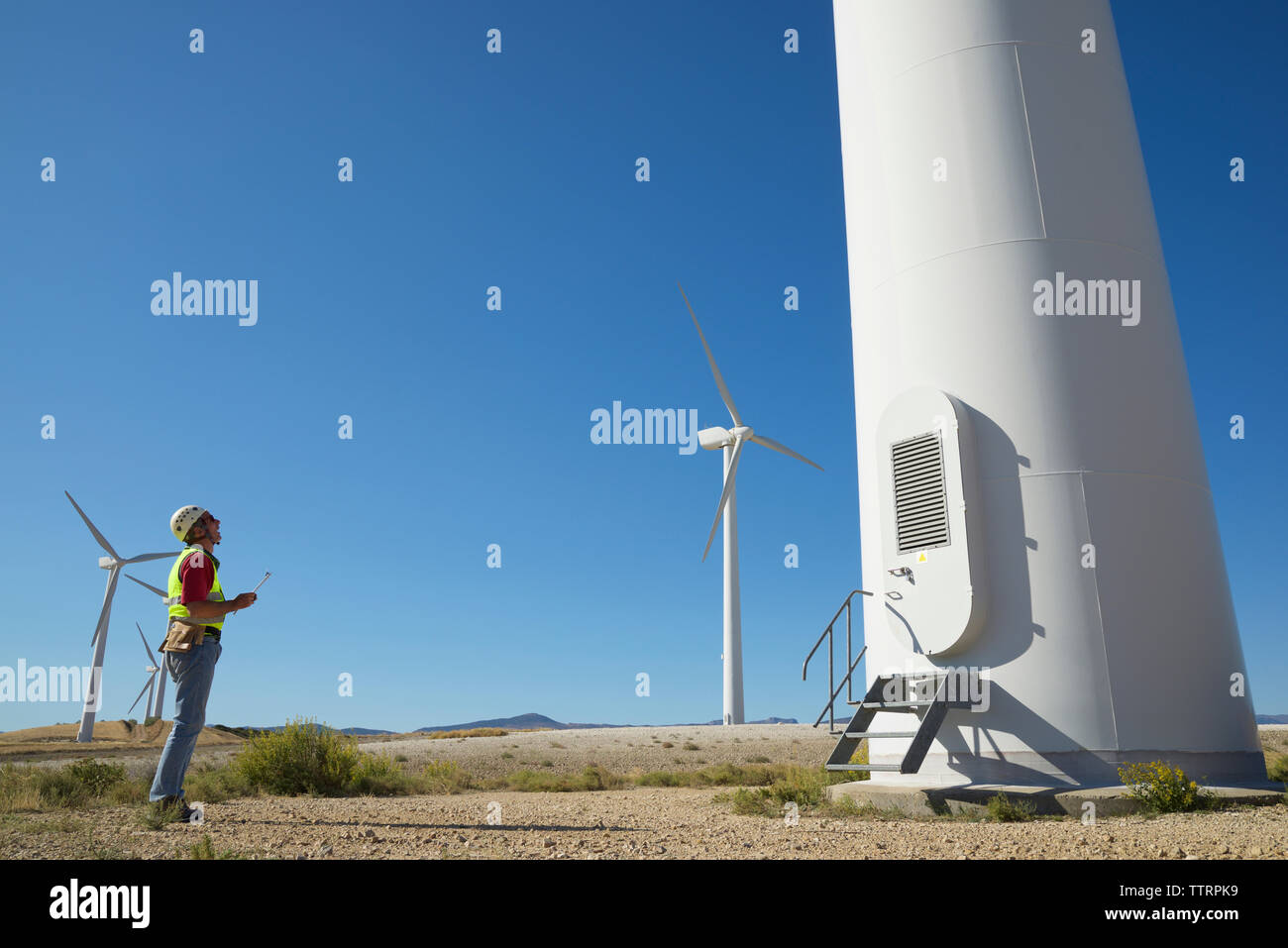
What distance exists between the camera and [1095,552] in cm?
969

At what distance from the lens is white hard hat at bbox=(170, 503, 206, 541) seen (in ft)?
27.1

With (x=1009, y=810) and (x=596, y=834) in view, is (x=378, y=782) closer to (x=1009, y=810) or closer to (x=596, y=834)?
(x=596, y=834)

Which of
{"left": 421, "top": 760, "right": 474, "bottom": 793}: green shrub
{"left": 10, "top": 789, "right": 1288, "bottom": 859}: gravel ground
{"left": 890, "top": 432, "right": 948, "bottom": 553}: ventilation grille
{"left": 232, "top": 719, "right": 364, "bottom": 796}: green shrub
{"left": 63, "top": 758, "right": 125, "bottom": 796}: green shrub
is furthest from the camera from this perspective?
{"left": 421, "top": 760, "right": 474, "bottom": 793}: green shrub

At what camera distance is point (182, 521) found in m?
8.26

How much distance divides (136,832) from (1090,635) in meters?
9.24

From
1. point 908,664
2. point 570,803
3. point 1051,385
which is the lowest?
point 570,803

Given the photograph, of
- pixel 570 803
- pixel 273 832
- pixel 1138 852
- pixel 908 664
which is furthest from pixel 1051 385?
pixel 273 832

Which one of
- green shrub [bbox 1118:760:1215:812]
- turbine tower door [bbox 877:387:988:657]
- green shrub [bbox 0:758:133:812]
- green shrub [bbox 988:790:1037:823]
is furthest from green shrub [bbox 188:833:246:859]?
green shrub [bbox 1118:760:1215:812]

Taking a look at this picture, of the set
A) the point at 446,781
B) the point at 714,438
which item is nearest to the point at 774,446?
the point at 714,438

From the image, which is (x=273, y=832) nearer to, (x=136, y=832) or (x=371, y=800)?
(x=136, y=832)

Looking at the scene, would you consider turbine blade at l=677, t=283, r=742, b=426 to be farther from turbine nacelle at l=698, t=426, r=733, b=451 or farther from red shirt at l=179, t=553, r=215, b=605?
red shirt at l=179, t=553, r=215, b=605

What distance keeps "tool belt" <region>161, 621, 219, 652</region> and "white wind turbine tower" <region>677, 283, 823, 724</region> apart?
83.5 feet

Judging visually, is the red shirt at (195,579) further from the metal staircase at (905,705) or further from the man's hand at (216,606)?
the metal staircase at (905,705)

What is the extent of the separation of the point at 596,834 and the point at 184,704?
12.3 ft
